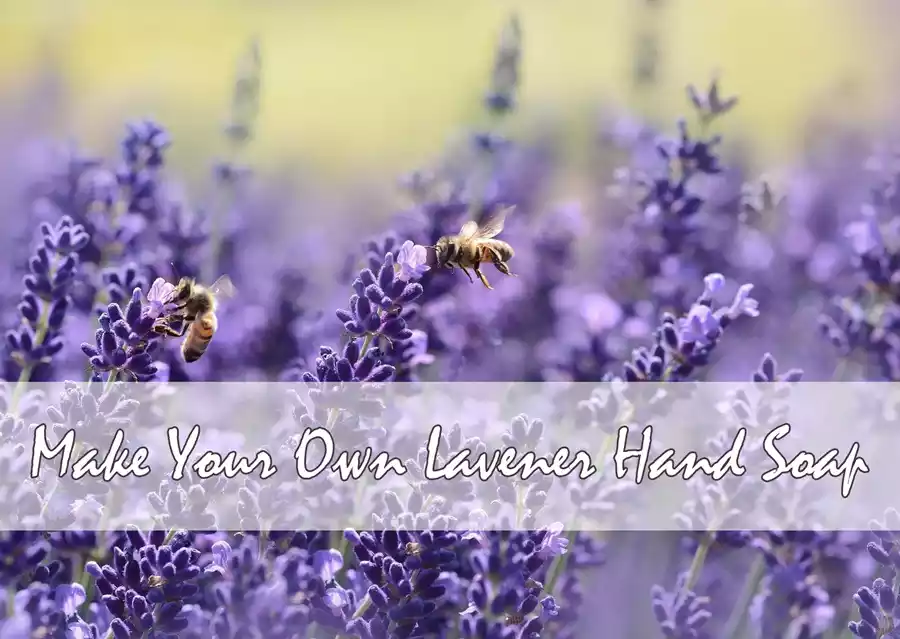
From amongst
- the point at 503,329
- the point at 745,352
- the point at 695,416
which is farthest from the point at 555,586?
the point at 745,352

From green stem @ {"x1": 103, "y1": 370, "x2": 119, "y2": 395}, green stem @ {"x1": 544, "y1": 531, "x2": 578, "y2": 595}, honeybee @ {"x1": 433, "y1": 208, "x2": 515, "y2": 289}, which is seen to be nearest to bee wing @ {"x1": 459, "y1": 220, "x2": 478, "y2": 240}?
honeybee @ {"x1": 433, "y1": 208, "x2": 515, "y2": 289}

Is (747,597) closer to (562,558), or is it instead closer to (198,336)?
(562,558)

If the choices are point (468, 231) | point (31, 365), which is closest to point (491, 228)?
point (468, 231)

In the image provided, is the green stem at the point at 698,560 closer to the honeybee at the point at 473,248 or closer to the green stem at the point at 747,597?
the green stem at the point at 747,597

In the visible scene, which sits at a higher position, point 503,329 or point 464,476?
point 503,329

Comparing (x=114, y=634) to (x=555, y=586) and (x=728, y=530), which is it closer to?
(x=555, y=586)

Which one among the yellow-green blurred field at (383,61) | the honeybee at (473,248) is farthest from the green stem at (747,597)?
the yellow-green blurred field at (383,61)
